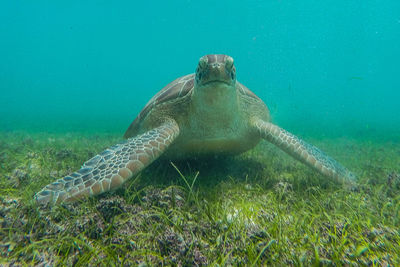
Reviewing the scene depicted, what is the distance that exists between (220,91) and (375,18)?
112452 mm

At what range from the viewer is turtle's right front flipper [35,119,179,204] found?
1.96 m

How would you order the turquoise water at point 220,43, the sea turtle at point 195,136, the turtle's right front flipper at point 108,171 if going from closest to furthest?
the turtle's right front flipper at point 108,171 < the sea turtle at point 195,136 < the turquoise water at point 220,43

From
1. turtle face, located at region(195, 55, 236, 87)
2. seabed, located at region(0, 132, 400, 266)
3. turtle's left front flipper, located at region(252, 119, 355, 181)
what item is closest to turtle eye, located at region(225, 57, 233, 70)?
turtle face, located at region(195, 55, 236, 87)

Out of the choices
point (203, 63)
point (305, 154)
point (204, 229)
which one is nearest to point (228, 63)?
point (203, 63)

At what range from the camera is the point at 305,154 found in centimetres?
292

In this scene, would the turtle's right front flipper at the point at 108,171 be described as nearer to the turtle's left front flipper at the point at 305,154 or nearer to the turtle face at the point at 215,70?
the turtle face at the point at 215,70

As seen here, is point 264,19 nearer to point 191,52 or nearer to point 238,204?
point 191,52

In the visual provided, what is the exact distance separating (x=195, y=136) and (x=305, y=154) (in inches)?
63.9

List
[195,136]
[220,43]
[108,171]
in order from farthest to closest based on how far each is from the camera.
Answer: [220,43] → [195,136] → [108,171]

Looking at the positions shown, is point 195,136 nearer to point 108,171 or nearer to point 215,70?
point 215,70

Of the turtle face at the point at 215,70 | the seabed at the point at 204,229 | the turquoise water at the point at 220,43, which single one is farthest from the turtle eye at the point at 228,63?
the turquoise water at the point at 220,43

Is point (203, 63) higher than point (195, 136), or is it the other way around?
point (203, 63)

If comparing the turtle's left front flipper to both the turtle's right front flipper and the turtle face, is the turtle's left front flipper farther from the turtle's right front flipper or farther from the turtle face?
the turtle's right front flipper

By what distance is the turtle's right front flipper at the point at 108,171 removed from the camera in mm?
1960
